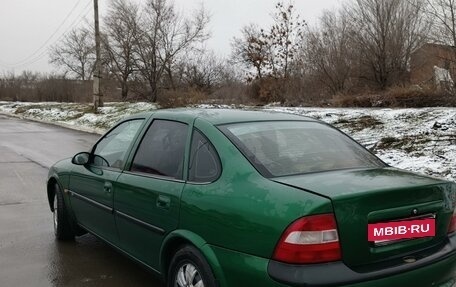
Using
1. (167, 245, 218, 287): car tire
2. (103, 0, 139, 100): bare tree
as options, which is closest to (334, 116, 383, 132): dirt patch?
(167, 245, 218, 287): car tire

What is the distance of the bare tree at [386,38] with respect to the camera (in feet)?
77.9

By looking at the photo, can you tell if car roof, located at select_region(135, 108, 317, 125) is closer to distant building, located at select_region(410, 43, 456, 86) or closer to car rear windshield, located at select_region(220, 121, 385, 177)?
car rear windshield, located at select_region(220, 121, 385, 177)

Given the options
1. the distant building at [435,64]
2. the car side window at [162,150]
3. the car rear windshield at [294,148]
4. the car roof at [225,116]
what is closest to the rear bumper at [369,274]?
the car rear windshield at [294,148]

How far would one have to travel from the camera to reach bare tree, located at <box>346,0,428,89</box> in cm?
2375

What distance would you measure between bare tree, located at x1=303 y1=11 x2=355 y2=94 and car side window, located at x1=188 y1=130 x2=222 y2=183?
23.1m

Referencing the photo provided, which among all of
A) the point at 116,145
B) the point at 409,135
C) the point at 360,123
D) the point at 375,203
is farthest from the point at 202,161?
the point at 360,123

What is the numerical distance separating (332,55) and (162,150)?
2439 centimetres

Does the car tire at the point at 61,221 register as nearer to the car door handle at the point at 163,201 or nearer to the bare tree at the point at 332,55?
the car door handle at the point at 163,201

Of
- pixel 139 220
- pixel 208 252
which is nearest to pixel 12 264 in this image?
pixel 139 220

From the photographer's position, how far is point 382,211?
2.70m

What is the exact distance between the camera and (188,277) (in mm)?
3158

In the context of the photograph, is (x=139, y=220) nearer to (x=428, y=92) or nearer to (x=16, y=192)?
(x=16, y=192)

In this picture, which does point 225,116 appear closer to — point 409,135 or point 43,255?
point 43,255

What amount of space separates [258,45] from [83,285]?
25394mm
